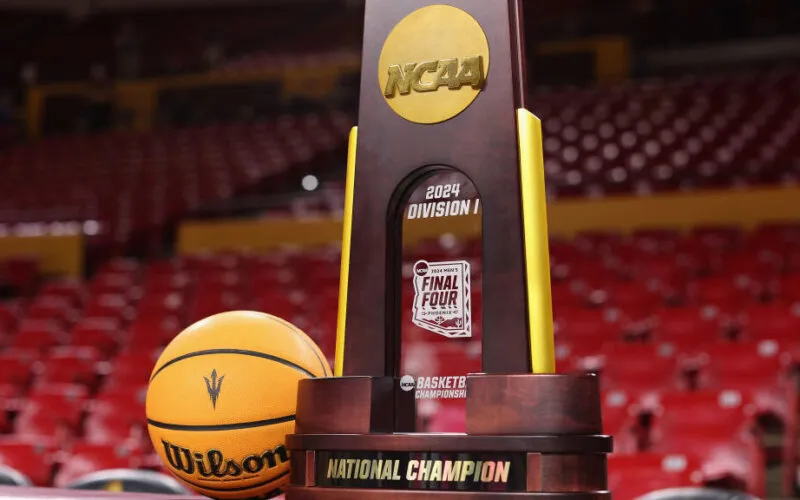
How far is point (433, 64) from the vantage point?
4.38 feet

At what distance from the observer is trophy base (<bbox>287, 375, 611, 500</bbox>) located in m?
1.17

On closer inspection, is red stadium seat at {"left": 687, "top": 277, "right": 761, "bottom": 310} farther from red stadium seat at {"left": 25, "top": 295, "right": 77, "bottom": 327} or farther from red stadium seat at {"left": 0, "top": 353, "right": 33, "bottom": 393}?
red stadium seat at {"left": 25, "top": 295, "right": 77, "bottom": 327}

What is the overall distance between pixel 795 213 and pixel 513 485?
6.42 meters

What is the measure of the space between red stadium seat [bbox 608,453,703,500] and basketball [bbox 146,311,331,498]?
152 cm

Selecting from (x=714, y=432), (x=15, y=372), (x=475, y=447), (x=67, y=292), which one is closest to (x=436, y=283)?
(x=475, y=447)

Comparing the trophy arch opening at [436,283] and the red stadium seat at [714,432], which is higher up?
the trophy arch opening at [436,283]

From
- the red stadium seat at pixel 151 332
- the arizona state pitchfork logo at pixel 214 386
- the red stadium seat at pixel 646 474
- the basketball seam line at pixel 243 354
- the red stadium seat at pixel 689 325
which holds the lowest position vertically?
the red stadium seat at pixel 646 474

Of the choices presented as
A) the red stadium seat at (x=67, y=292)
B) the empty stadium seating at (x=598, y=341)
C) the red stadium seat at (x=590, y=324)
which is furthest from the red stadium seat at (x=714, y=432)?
the red stadium seat at (x=67, y=292)

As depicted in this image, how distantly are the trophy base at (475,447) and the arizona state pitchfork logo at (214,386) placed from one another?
7.2 inches

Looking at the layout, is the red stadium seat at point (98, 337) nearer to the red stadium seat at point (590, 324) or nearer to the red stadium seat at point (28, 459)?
the red stadium seat at point (28, 459)

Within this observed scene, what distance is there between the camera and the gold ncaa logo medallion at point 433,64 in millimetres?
1310

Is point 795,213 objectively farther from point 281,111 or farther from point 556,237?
point 281,111

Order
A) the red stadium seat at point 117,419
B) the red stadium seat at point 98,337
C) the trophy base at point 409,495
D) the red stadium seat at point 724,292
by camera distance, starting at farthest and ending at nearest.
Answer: the red stadium seat at point 98,337
the red stadium seat at point 724,292
the red stadium seat at point 117,419
the trophy base at point 409,495

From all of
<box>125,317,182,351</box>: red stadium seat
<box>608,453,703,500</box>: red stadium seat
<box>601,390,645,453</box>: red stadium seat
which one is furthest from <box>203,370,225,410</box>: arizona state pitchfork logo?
<box>125,317,182,351</box>: red stadium seat
